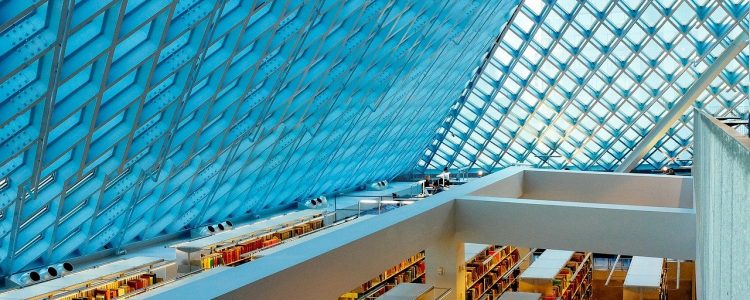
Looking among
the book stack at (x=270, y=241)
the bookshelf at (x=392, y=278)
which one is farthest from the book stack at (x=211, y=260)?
the bookshelf at (x=392, y=278)

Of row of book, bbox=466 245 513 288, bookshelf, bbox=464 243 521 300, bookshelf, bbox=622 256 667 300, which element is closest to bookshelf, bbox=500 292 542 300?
bookshelf, bbox=622 256 667 300

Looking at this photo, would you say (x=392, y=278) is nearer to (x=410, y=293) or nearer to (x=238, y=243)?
(x=238, y=243)

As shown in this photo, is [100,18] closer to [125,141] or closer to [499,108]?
[125,141]

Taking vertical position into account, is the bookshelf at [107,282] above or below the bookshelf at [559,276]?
above

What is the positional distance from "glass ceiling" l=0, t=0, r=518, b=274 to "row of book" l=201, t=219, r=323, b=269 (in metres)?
→ 1.87

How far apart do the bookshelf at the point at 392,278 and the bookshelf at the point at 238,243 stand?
7.98ft

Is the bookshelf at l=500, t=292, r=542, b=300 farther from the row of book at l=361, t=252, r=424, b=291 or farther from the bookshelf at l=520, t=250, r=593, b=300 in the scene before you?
the row of book at l=361, t=252, r=424, b=291

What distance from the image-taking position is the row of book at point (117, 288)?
14.5 meters

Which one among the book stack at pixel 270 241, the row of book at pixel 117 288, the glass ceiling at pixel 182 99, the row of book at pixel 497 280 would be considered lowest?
the row of book at pixel 497 280

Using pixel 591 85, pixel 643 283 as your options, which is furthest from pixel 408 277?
pixel 591 85

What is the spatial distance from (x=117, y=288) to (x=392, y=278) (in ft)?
20.6

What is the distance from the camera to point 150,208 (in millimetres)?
20469

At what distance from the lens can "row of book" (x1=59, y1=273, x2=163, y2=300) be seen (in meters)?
14.5

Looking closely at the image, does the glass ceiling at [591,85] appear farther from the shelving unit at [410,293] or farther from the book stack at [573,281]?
the shelving unit at [410,293]
